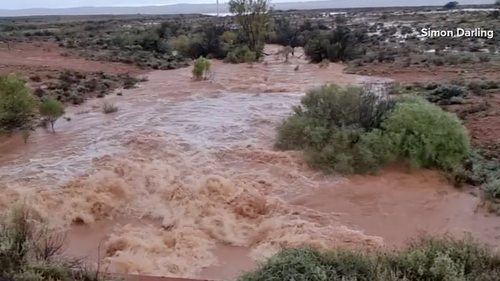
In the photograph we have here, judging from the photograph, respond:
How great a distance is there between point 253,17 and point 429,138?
23.6 metres

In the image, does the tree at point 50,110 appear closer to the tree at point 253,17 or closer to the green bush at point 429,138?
the green bush at point 429,138

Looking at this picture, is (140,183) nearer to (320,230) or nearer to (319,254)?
(320,230)

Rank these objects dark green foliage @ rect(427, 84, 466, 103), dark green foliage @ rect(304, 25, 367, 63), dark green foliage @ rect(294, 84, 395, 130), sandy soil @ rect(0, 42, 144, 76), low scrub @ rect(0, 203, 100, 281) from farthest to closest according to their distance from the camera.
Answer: dark green foliage @ rect(304, 25, 367, 63) < sandy soil @ rect(0, 42, 144, 76) < dark green foliage @ rect(427, 84, 466, 103) < dark green foliage @ rect(294, 84, 395, 130) < low scrub @ rect(0, 203, 100, 281)

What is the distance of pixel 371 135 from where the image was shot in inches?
460

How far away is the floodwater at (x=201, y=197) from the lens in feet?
27.1

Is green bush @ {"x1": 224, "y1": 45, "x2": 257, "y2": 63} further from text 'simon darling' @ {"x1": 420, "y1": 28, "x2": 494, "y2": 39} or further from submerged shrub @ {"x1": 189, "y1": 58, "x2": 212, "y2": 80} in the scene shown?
text 'simon darling' @ {"x1": 420, "y1": 28, "x2": 494, "y2": 39}

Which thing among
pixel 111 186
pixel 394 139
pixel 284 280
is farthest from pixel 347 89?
pixel 284 280

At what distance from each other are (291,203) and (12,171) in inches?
235

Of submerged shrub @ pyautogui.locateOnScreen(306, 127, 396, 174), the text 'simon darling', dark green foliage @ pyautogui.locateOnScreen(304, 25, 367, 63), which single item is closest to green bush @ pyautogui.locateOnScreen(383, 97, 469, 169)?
submerged shrub @ pyautogui.locateOnScreen(306, 127, 396, 174)

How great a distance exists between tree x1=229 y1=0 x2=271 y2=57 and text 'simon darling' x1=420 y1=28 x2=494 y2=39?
1339 centimetres

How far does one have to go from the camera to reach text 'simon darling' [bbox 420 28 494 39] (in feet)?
121

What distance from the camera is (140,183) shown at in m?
10.7

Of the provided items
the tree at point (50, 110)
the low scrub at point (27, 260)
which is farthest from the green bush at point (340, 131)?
the low scrub at point (27, 260)

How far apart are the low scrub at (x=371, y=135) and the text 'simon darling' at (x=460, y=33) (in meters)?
26.7
